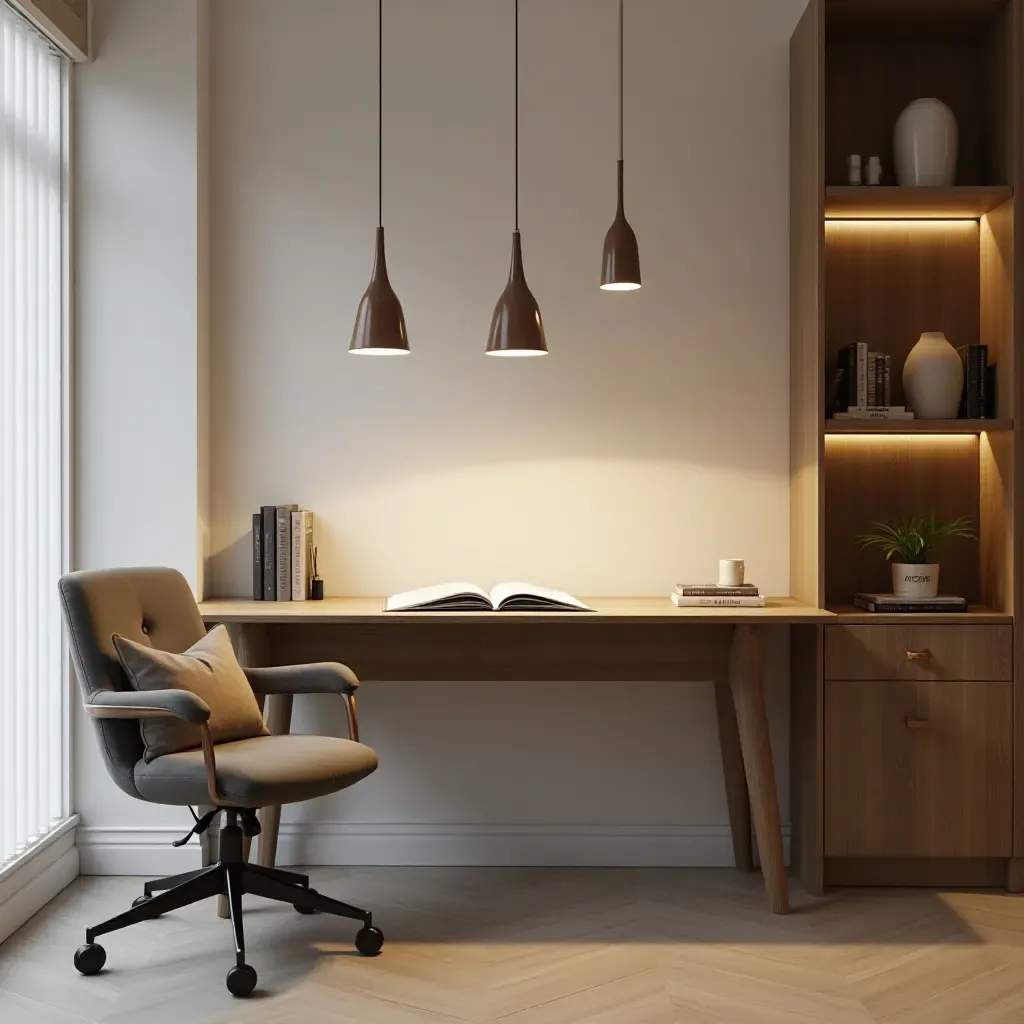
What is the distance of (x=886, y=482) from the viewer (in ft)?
11.8

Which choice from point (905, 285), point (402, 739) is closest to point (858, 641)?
point (905, 285)

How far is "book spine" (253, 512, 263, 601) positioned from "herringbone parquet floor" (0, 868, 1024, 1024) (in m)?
0.87

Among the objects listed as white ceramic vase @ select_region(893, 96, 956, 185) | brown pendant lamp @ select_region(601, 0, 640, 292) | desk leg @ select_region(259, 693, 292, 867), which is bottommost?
desk leg @ select_region(259, 693, 292, 867)

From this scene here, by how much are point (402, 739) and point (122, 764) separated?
41.0 inches

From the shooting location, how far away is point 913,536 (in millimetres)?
3369

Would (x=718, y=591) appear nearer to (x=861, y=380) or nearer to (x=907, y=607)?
(x=907, y=607)

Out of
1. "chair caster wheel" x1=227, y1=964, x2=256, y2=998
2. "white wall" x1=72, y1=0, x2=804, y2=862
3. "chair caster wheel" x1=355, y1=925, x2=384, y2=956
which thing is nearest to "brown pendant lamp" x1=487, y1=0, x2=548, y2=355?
"white wall" x1=72, y1=0, x2=804, y2=862

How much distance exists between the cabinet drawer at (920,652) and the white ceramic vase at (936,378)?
64 centimetres

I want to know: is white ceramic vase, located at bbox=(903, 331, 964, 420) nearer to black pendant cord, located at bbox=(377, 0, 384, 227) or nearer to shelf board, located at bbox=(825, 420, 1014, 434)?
shelf board, located at bbox=(825, 420, 1014, 434)

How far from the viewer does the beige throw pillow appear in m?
2.75

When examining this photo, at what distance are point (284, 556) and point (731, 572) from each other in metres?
1.32

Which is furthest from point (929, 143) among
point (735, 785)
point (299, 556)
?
point (299, 556)

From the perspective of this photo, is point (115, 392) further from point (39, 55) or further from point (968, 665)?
point (968, 665)

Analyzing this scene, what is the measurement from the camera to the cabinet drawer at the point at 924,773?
323 centimetres
